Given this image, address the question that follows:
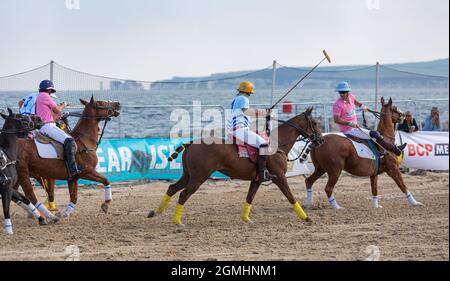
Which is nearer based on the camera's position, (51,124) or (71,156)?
(71,156)

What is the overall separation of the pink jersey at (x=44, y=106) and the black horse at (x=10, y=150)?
0.80 meters

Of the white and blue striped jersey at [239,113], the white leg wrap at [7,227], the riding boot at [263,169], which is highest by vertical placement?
the white and blue striped jersey at [239,113]

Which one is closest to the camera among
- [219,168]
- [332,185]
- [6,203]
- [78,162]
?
[6,203]

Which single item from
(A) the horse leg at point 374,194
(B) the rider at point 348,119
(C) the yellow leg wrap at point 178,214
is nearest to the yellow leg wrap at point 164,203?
(C) the yellow leg wrap at point 178,214

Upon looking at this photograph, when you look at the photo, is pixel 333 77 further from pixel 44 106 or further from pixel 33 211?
pixel 33 211

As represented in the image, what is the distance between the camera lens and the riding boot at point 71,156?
46.9 feet

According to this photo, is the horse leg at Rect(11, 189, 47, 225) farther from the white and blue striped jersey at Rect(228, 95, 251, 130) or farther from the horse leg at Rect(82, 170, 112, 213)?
the white and blue striped jersey at Rect(228, 95, 251, 130)

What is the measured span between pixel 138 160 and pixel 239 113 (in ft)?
21.1

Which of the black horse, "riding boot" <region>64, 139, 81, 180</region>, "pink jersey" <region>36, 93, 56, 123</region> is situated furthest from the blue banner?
the black horse

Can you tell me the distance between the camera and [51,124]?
47.5 ft

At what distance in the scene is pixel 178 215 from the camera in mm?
13680

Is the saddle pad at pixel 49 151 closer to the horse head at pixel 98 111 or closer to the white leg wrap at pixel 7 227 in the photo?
the horse head at pixel 98 111

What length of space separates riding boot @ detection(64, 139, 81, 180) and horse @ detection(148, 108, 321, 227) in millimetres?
1487

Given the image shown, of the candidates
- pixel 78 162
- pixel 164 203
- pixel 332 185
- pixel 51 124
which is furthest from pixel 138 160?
pixel 164 203
